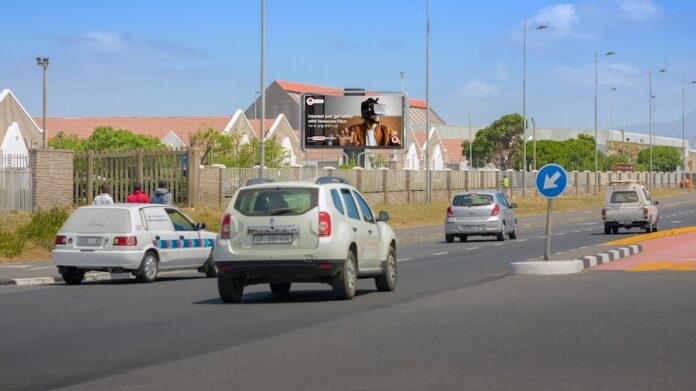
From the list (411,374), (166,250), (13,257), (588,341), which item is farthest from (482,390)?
(13,257)

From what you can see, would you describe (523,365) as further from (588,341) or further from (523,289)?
(523,289)

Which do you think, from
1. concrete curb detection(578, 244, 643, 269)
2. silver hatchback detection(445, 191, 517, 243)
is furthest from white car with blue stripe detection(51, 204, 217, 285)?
silver hatchback detection(445, 191, 517, 243)

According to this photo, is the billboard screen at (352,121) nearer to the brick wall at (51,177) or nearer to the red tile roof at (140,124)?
the brick wall at (51,177)

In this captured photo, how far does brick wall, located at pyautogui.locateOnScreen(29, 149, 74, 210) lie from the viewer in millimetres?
39219

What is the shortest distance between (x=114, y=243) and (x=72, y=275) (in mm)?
1257

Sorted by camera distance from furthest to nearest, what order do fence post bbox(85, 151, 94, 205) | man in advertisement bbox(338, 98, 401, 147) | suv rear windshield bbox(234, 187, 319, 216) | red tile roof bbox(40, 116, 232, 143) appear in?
red tile roof bbox(40, 116, 232, 143)
man in advertisement bbox(338, 98, 401, 147)
fence post bbox(85, 151, 94, 205)
suv rear windshield bbox(234, 187, 319, 216)

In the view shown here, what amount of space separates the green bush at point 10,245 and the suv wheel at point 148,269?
6837 mm

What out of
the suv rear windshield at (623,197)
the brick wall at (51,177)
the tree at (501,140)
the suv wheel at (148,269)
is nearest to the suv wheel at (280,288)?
the suv wheel at (148,269)

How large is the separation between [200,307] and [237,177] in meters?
35.4

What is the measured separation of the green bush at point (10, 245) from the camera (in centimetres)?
3028

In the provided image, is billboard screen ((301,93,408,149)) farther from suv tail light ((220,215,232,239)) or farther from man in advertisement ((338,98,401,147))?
suv tail light ((220,215,232,239))

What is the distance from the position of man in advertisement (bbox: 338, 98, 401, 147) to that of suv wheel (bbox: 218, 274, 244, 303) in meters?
48.5

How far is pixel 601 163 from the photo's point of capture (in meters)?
174

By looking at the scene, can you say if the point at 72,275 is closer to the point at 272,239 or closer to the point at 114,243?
the point at 114,243
